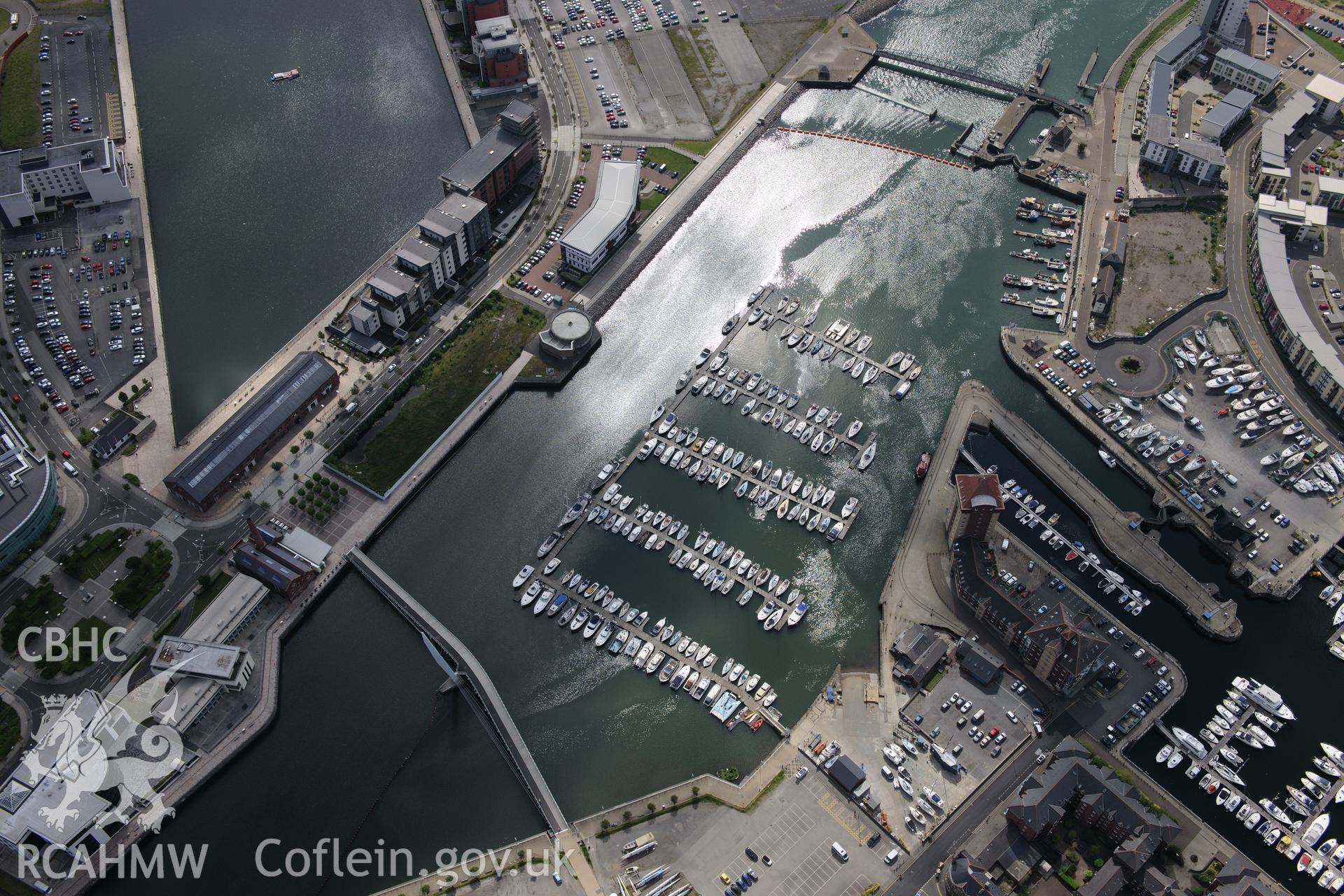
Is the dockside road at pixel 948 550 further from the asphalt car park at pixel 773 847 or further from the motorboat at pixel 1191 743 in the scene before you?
the asphalt car park at pixel 773 847

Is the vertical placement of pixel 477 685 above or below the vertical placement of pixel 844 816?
above

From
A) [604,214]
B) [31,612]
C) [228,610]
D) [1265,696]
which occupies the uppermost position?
[604,214]

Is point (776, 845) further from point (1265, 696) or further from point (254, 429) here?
point (254, 429)

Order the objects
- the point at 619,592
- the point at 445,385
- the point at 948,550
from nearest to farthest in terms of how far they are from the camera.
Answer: the point at 619,592, the point at 948,550, the point at 445,385

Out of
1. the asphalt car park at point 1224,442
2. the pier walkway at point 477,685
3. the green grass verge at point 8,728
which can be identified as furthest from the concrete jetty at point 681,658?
the asphalt car park at point 1224,442

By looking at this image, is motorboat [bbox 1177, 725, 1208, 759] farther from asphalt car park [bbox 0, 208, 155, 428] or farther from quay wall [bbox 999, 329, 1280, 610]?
asphalt car park [bbox 0, 208, 155, 428]

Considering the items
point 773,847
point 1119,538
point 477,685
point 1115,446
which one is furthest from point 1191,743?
point 477,685
